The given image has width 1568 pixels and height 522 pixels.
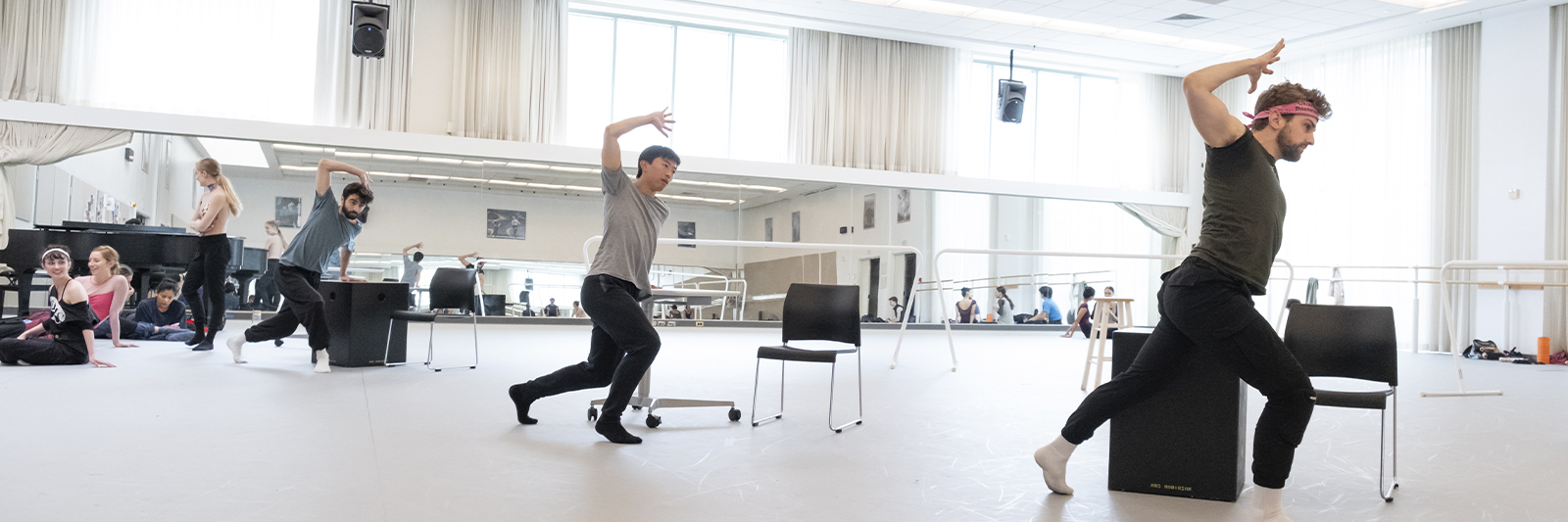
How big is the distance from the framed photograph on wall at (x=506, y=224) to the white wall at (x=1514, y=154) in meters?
11.2

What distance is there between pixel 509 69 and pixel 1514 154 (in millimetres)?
11588

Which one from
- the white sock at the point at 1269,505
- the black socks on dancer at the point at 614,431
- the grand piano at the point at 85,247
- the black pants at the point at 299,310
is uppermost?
the grand piano at the point at 85,247

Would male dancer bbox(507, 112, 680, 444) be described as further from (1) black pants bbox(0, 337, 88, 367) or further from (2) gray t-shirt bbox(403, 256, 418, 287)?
(2) gray t-shirt bbox(403, 256, 418, 287)

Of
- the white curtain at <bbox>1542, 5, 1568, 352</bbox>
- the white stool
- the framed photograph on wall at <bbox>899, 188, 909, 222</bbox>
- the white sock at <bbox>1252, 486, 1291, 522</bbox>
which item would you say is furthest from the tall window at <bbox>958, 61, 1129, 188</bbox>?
the white sock at <bbox>1252, 486, 1291, 522</bbox>

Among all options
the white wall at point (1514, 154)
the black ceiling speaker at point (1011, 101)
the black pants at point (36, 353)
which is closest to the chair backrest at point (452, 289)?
the black pants at point (36, 353)

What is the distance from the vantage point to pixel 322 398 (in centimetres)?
383

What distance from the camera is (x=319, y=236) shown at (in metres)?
4.85

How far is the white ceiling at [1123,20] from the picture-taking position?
33.9 feet

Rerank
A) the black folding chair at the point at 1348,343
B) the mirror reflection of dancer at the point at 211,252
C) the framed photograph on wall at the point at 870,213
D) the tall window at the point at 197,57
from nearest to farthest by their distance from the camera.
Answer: the black folding chair at the point at 1348,343, the mirror reflection of dancer at the point at 211,252, the tall window at the point at 197,57, the framed photograph on wall at the point at 870,213

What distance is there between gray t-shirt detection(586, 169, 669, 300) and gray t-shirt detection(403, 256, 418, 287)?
26.8 feet

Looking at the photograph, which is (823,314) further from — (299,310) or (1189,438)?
(299,310)

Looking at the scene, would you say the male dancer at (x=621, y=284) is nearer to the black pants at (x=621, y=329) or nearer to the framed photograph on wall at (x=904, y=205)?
the black pants at (x=621, y=329)

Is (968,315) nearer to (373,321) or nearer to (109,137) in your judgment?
(373,321)

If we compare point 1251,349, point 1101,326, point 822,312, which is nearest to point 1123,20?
point 1101,326
